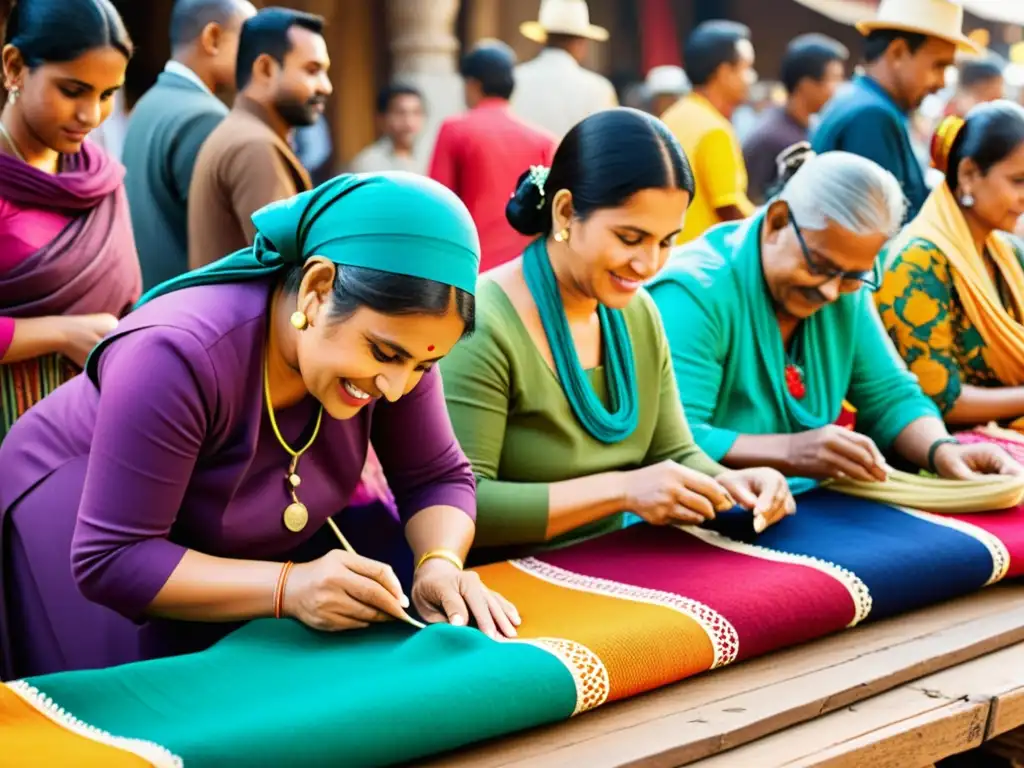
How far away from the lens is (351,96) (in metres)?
8.52

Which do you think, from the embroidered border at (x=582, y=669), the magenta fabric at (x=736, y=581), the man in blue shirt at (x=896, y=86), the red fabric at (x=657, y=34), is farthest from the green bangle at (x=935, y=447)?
the red fabric at (x=657, y=34)

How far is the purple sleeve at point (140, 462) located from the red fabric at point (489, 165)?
10.1 feet

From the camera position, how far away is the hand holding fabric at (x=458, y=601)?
1816 mm

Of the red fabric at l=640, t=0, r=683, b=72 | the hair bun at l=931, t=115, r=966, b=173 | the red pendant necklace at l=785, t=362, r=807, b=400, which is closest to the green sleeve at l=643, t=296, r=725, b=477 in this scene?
the red pendant necklace at l=785, t=362, r=807, b=400

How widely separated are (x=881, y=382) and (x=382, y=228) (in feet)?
5.62

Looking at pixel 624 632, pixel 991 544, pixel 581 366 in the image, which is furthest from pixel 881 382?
pixel 624 632

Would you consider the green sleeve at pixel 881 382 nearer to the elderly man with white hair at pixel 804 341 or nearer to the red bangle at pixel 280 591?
the elderly man with white hair at pixel 804 341

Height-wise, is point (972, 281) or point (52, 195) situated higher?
point (52, 195)

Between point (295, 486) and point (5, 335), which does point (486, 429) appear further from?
point (5, 335)

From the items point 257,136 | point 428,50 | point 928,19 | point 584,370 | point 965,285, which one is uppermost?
point 428,50

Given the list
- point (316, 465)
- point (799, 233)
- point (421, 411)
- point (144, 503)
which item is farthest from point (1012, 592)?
point (144, 503)

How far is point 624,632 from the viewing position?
6.09ft

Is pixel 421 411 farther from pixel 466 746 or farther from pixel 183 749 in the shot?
pixel 183 749

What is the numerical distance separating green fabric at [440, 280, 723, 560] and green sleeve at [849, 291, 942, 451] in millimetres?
686
